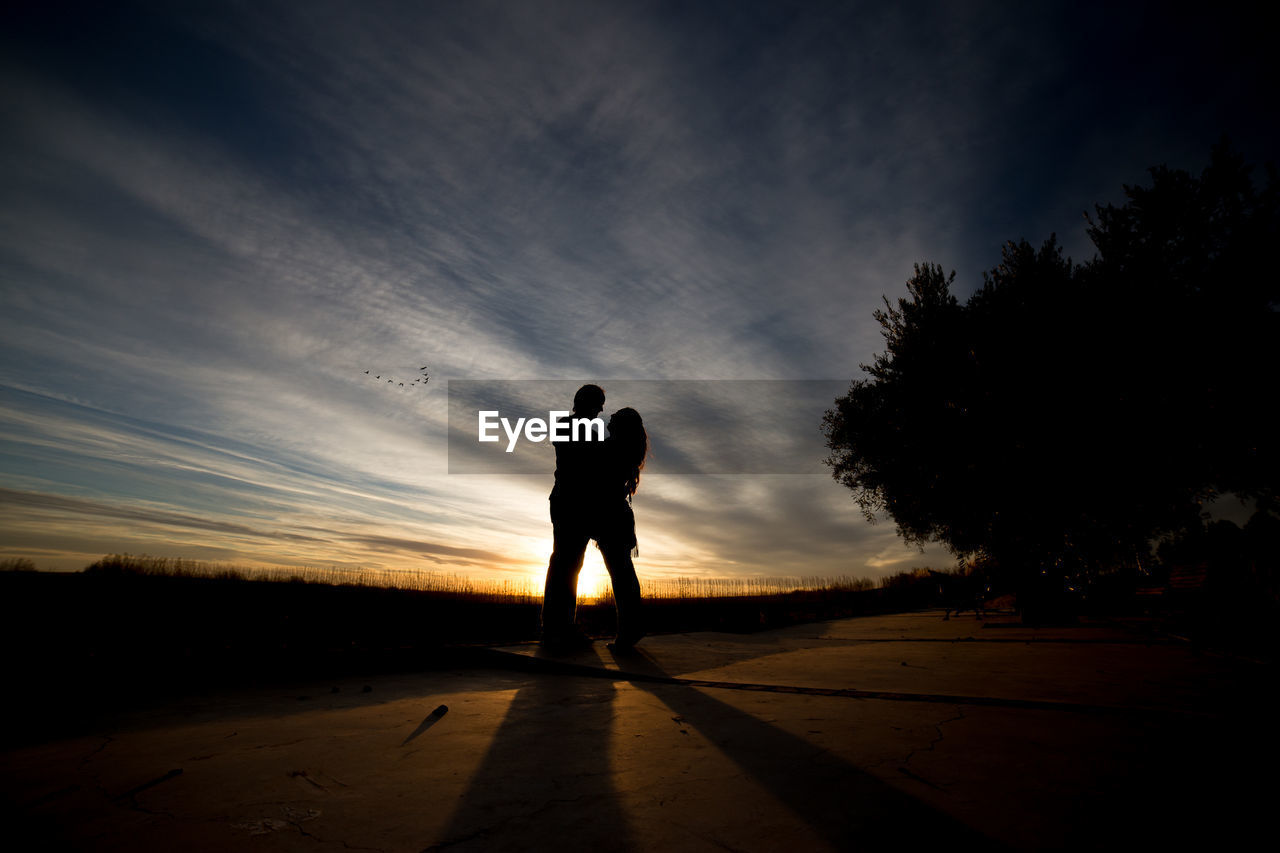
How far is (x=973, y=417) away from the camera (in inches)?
462

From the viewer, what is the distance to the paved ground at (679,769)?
1.39m

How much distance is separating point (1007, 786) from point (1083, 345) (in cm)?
1233

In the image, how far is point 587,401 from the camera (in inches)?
205

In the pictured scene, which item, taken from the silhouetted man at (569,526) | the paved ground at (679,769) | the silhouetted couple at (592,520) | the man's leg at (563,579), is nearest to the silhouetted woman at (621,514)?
the silhouetted couple at (592,520)

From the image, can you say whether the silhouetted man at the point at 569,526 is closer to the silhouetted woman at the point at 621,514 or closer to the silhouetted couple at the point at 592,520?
the silhouetted couple at the point at 592,520

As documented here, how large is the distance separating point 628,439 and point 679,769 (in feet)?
11.2

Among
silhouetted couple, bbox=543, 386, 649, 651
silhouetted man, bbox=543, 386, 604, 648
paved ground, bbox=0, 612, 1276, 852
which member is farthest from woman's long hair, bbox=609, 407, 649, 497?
paved ground, bbox=0, 612, 1276, 852

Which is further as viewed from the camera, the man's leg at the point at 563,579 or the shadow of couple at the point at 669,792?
the man's leg at the point at 563,579

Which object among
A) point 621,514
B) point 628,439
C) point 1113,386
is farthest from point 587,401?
point 1113,386

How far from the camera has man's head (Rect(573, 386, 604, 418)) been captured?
205 inches

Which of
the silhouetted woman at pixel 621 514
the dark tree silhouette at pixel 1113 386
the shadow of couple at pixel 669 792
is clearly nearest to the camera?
the shadow of couple at pixel 669 792

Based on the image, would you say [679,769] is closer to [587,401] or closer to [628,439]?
[628,439]

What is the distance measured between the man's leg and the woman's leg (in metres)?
0.27

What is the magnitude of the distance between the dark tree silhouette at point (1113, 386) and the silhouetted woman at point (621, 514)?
9890 millimetres
